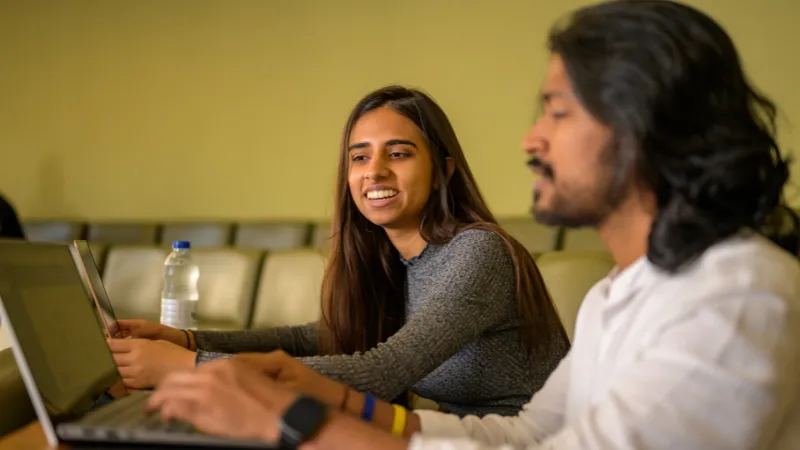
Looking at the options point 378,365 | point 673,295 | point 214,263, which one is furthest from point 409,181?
point 214,263

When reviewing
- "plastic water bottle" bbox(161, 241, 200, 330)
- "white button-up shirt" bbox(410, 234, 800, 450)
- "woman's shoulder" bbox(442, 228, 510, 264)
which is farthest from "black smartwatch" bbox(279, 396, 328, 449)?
"plastic water bottle" bbox(161, 241, 200, 330)

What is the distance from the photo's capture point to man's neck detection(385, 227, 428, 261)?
1.50 m

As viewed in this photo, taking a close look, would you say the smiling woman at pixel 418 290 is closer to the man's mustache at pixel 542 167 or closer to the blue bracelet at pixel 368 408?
the blue bracelet at pixel 368 408

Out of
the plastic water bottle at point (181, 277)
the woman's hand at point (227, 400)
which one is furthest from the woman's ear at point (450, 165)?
the plastic water bottle at point (181, 277)

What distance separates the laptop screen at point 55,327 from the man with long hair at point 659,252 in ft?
0.49

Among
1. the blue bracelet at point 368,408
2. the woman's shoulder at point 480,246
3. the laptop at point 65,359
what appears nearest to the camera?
the laptop at point 65,359

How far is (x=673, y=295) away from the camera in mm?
715

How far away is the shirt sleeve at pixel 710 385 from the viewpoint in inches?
25.5

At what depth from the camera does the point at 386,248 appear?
1594mm

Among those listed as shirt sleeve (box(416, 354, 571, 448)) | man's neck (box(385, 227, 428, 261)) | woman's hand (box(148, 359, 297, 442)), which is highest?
woman's hand (box(148, 359, 297, 442))

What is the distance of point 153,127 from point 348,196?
2.63 m

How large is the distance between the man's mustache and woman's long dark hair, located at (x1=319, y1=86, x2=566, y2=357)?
0.47 meters

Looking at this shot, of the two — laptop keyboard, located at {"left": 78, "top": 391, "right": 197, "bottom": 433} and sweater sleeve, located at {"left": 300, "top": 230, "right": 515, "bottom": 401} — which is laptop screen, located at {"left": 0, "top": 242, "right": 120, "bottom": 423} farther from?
sweater sleeve, located at {"left": 300, "top": 230, "right": 515, "bottom": 401}

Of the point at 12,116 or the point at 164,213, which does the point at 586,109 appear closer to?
the point at 164,213
